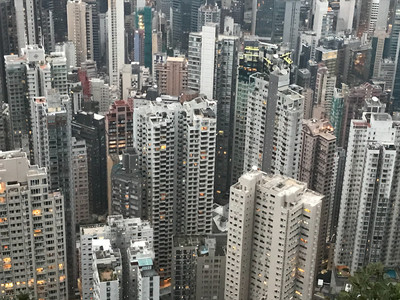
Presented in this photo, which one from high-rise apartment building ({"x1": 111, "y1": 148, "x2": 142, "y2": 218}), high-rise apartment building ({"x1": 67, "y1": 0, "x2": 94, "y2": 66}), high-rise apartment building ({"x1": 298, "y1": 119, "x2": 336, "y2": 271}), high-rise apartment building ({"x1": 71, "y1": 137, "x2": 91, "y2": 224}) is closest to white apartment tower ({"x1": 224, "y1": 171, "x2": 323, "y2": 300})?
high-rise apartment building ({"x1": 111, "y1": 148, "x2": 142, "y2": 218})

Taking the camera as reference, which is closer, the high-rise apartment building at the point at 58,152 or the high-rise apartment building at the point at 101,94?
the high-rise apartment building at the point at 58,152

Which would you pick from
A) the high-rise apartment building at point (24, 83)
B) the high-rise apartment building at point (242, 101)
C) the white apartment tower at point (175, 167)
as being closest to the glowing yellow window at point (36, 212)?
the white apartment tower at point (175, 167)

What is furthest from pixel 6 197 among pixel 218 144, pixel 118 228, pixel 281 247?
pixel 218 144

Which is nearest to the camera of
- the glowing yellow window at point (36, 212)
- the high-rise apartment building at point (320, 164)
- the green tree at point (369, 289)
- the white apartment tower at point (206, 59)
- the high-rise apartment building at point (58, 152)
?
the green tree at point (369, 289)

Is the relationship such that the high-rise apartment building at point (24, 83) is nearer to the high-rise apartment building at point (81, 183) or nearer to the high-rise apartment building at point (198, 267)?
the high-rise apartment building at point (81, 183)

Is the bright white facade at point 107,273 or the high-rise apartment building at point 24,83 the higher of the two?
the high-rise apartment building at point 24,83

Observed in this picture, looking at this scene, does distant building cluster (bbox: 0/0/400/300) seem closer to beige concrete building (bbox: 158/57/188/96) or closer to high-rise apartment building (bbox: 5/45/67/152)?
high-rise apartment building (bbox: 5/45/67/152)

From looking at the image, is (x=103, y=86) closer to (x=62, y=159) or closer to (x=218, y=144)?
(x=218, y=144)

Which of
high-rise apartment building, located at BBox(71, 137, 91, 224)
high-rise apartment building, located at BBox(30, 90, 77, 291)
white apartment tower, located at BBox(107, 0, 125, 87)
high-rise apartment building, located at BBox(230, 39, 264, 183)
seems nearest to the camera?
high-rise apartment building, located at BBox(30, 90, 77, 291)
